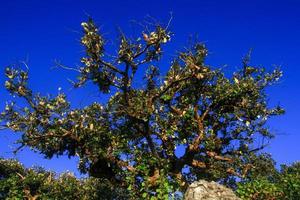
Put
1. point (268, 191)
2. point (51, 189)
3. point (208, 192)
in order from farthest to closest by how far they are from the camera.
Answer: point (51, 189) → point (268, 191) → point (208, 192)

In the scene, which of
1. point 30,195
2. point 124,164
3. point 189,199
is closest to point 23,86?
point 124,164

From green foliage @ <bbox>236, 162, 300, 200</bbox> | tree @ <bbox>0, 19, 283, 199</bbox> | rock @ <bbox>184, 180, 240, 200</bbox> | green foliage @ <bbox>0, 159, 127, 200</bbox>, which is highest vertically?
green foliage @ <bbox>0, 159, 127, 200</bbox>

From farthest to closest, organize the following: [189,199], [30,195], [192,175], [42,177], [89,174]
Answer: [42,177] → [30,195] → [192,175] → [89,174] → [189,199]

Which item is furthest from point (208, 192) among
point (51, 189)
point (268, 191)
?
point (51, 189)

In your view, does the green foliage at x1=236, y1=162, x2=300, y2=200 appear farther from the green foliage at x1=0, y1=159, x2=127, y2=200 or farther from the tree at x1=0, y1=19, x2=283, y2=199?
the green foliage at x1=0, y1=159, x2=127, y2=200

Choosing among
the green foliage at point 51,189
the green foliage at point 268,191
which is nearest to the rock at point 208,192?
the green foliage at point 268,191

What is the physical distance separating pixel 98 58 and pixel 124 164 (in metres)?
7.87

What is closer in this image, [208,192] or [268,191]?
[208,192]

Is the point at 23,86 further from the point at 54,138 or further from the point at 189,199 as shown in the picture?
the point at 189,199

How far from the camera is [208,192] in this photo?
21.2 metres

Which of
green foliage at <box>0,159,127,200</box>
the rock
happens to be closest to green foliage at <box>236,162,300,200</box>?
the rock

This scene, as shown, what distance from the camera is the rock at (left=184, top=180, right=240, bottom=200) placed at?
Answer: 2098 cm

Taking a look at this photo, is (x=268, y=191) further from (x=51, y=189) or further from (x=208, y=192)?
(x=51, y=189)

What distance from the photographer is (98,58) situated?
32406 millimetres
